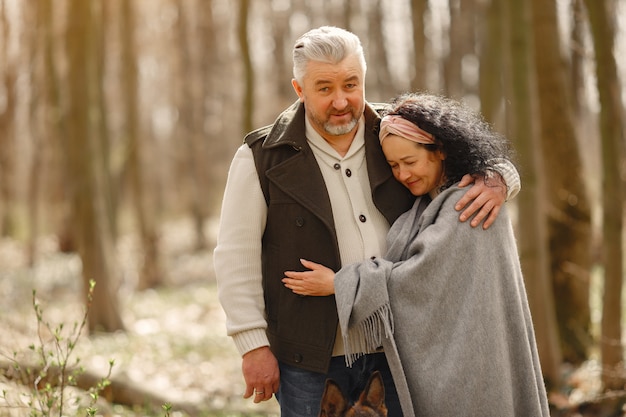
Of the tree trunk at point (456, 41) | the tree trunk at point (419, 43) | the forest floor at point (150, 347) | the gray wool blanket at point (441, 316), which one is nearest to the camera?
the gray wool blanket at point (441, 316)

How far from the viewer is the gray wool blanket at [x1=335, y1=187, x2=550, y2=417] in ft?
10.2

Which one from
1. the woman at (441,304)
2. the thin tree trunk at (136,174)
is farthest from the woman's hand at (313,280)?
the thin tree trunk at (136,174)

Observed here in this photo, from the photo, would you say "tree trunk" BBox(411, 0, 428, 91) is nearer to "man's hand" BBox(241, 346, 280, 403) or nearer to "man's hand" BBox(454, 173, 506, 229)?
"man's hand" BBox(454, 173, 506, 229)

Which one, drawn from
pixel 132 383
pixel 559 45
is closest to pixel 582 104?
pixel 559 45

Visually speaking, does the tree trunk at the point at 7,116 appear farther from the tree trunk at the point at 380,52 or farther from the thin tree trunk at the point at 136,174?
the tree trunk at the point at 380,52

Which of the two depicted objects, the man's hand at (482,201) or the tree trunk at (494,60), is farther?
the tree trunk at (494,60)

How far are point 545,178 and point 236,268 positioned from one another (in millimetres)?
5893

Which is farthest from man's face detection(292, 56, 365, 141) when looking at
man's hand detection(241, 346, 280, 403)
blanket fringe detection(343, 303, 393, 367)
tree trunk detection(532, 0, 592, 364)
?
tree trunk detection(532, 0, 592, 364)

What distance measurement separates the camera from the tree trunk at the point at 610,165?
5559mm

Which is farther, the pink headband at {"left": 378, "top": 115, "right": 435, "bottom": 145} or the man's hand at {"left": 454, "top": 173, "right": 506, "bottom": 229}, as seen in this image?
the pink headband at {"left": 378, "top": 115, "right": 435, "bottom": 145}

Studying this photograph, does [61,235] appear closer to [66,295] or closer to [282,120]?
[66,295]

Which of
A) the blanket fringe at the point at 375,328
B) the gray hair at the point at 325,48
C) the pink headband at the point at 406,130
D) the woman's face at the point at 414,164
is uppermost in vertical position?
the gray hair at the point at 325,48

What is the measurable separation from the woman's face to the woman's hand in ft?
1.86

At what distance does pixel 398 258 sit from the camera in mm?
3256
